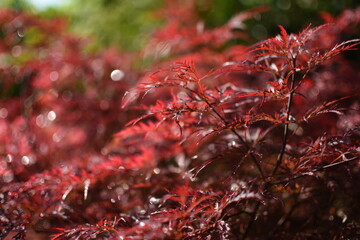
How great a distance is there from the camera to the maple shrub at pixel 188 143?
0.86 m

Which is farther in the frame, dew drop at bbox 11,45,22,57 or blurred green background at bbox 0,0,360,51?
blurred green background at bbox 0,0,360,51

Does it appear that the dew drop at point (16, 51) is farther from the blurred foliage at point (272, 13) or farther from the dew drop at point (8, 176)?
the blurred foliage at point (272, 13)

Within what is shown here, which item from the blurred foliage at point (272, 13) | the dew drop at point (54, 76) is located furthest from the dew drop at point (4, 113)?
the blurred foliage at point (272, 13)

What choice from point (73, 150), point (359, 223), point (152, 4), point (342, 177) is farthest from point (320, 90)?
point (152, 4)

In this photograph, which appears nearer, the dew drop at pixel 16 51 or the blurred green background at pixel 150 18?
the dew drop at pixel 16 51

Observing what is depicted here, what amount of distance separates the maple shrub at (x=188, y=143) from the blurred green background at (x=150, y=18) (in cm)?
77

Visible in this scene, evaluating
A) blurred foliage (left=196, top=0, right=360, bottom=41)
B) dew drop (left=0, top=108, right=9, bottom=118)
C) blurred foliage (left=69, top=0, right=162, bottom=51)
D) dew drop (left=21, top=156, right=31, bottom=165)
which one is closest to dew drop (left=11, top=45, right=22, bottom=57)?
dew drop (left=0, top=108, right=9, bottom=118)

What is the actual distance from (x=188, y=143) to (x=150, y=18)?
2.49 metres

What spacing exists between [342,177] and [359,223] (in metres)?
0.23

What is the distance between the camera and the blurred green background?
3.68 m

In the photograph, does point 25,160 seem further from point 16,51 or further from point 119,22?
point 119,22

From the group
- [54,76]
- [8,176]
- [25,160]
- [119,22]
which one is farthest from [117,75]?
[119,22]

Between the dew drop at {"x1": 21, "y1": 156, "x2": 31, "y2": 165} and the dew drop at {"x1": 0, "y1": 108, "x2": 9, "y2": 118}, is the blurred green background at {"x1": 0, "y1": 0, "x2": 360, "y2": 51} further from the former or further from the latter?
the dew drop at {"x1": 21, "y1": 156, "x2": 31, "y2": 165}

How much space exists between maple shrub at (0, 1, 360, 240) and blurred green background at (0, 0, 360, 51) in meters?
0.77
